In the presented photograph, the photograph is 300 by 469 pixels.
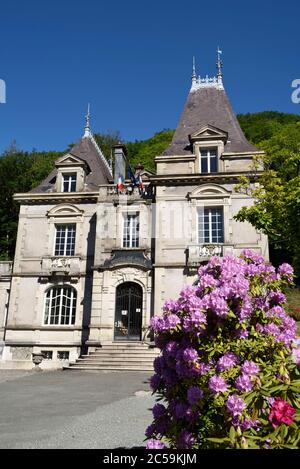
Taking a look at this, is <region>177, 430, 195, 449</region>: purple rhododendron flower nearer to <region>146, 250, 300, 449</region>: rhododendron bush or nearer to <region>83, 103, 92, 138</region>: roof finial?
<region>146, 250, 300, 449</region>: rhododendron bush

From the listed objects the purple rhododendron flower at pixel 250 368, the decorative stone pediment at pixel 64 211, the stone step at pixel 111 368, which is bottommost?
the stone step at pixel 111 368

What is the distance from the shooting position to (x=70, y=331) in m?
20.2

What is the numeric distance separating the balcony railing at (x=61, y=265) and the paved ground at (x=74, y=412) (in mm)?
7236

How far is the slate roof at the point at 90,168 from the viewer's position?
2336cm

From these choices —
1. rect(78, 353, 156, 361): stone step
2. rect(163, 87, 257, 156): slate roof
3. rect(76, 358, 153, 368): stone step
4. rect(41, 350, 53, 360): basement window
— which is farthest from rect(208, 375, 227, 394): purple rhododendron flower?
rect(163, 87, 257, 156): slate roof

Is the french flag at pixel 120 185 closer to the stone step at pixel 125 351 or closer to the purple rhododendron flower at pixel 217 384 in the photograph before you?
the stone step at pixel 125 351

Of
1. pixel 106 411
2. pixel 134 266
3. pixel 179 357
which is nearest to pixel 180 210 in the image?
pixel 134 266

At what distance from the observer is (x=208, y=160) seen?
68.0 feet

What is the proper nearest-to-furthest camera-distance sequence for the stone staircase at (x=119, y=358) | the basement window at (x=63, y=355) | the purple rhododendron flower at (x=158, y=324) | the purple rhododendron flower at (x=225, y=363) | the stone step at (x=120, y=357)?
the purple rhododendron flower at (x=225, y=363)
the purple rhododendron flower at (x=158, y=324)
the stone staircase at (x=119, y=358)
the stone step at (x=120, y=357)
the basement window at (x=63, y=355)

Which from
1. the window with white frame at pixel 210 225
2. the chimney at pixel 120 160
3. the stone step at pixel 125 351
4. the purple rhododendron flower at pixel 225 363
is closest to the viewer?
the purple rhododendron flower at pixel 225 363

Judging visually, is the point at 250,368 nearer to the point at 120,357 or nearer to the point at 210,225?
the point at 120,357

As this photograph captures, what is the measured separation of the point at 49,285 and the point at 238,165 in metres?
11.8

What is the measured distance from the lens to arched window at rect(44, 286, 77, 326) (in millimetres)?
20641

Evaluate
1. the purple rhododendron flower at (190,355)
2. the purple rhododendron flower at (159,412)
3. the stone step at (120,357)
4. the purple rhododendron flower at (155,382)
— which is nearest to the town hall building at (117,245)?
the stone step at (120,357)
